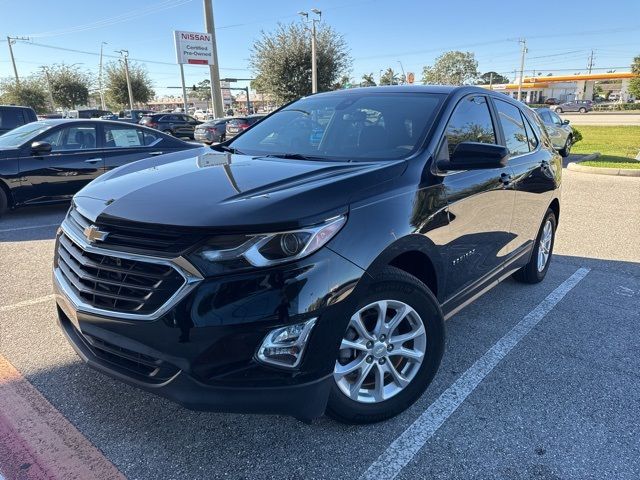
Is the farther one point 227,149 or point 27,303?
point 27,303

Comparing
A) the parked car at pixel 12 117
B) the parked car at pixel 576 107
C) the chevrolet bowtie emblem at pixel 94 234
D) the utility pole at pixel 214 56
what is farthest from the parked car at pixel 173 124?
the parked car at pixel 576 107

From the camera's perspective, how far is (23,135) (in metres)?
7.68

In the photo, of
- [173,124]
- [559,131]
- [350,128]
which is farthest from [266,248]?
[173,124]

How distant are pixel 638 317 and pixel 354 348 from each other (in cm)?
304

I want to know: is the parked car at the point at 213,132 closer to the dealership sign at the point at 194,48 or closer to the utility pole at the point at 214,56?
the utility pole at the point at 214,56

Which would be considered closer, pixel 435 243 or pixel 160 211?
pixel 160 211

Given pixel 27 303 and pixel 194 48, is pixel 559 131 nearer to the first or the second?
pixel 194 48

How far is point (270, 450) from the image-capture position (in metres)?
2.41

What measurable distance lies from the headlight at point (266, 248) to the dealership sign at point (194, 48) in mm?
20476

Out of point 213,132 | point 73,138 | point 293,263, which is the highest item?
point 73,138

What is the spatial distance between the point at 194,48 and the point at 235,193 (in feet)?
66.8

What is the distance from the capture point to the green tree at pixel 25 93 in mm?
52969

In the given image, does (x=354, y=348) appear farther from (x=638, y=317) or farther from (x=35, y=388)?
(x=638, y=317)

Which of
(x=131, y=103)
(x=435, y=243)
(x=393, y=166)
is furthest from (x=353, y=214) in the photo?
(x=131, y=103)
